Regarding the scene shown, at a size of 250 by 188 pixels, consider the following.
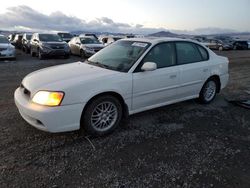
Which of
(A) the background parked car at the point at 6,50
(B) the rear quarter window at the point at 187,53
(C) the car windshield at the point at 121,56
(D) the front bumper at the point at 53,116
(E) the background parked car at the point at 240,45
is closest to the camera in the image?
(D) the front bumper at the point at 53,116

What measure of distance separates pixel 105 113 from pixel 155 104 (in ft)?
3.64

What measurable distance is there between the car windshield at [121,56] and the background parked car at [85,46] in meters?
11.4

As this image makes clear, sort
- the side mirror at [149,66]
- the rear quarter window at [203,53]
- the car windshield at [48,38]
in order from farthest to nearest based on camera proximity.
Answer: the car windshield at [48,38]
the rear quarter window at [203,53]
the side mirror at [149,66]

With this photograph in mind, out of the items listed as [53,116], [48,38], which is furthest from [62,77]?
[48,38]

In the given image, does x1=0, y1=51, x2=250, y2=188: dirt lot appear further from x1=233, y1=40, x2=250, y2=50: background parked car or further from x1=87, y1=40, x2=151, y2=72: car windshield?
x1=233, y1=40, x2=250, y2=50: background parked car

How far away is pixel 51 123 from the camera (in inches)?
136

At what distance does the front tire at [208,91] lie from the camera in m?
Answer: 5.63

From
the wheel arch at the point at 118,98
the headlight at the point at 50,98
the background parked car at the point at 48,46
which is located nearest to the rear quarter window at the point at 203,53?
the wheel arch at the point at 118,98

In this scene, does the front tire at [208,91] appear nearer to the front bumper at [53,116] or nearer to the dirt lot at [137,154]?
the dirt lot at [137,154]

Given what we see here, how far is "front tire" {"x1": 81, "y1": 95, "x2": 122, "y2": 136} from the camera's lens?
3.75 meters

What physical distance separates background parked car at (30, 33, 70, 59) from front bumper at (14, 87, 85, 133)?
1189 centimetres

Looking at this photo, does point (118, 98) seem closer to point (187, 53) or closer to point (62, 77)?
point (62, 77)

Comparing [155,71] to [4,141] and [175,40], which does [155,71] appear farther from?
[4,141]

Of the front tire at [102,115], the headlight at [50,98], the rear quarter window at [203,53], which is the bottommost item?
the front tire at [102,115]
